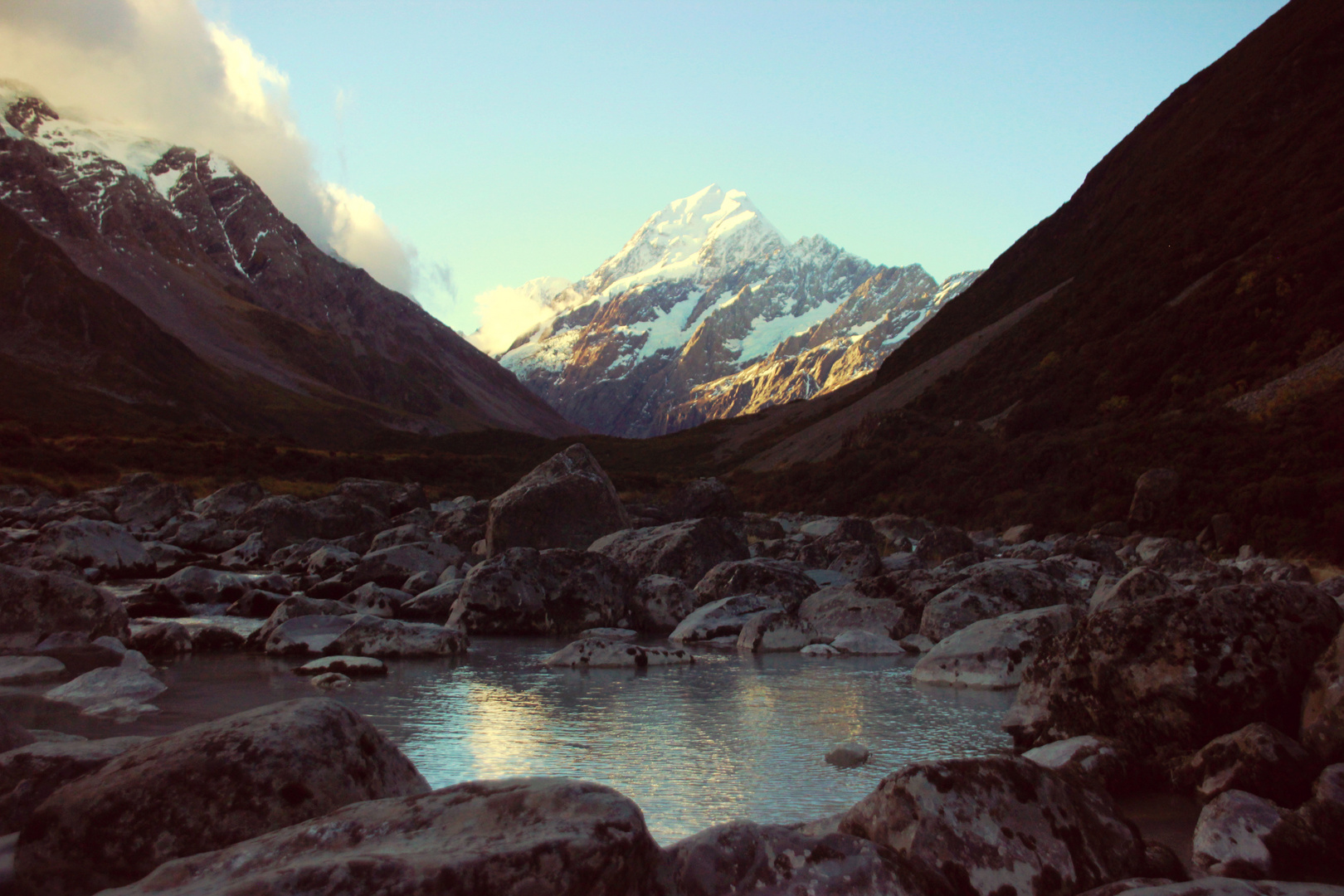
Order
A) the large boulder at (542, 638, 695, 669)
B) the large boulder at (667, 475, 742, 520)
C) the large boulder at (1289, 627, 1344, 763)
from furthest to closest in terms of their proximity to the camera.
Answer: the large boulder at (667, 475, 742, 520) → the large boulder at (542, 638, 695, 669) → the large boulder at (1289, 627, 1344, 763)

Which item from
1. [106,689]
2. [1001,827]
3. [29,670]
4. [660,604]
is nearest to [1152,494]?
[660,604]

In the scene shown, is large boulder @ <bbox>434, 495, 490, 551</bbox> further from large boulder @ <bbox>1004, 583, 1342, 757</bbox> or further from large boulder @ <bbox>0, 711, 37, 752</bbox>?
large boulder @ <bbox>1004, 583, 1342, 757</bbox>

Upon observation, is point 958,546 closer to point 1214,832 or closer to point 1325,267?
point 1214,832

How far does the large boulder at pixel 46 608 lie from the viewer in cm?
1280

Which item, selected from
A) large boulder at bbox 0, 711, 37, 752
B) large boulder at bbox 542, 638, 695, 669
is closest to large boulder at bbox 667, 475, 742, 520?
large boulder at bbox 542, 638, 695, 669

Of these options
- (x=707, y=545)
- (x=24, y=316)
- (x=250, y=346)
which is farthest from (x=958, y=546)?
(x=250, y=346)

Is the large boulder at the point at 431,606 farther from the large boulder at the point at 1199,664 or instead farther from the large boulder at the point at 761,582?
the large boulder at the point at 1199,664

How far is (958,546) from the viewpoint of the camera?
88.5 ft

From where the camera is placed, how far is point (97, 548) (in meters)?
22.7

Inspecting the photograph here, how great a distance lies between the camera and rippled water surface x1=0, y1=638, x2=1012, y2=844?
23.3 feet

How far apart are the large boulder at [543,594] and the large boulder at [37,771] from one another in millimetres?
11309

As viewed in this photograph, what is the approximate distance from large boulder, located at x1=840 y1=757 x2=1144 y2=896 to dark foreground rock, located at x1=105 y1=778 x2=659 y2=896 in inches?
61.4

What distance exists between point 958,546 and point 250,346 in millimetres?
178384

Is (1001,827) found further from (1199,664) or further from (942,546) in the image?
(942,546)
